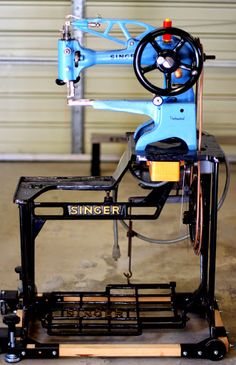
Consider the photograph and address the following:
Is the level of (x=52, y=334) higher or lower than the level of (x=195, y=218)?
lower

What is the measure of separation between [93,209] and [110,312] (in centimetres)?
56

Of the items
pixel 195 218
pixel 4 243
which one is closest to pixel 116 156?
pixel 4 243

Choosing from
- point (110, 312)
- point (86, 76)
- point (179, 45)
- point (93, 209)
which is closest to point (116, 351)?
point (110, 312)

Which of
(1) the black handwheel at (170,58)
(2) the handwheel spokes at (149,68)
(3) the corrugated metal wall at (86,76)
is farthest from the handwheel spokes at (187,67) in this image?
(3) the corrugated metal wall at (86,76)

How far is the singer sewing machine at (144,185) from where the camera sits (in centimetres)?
292

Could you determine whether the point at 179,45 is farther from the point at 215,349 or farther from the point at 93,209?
the point at 215,349

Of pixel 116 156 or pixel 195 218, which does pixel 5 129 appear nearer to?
pixel 116 156

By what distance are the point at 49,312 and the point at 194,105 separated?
47.0 inches

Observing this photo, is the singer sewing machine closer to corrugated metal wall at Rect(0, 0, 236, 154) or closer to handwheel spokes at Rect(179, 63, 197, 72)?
handwheel spokes at Rect(179, 63, 197, 72)

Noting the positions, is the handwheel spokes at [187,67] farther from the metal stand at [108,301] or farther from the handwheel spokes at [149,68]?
the metal stand at [108,301]

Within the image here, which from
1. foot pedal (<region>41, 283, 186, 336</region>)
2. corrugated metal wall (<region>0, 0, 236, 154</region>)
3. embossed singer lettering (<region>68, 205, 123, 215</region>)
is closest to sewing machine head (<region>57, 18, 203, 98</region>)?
embossed singer lettering (<region>68, 205, 123, 215</region>)

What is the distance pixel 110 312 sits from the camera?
3.25 meters

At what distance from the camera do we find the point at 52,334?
312 cm

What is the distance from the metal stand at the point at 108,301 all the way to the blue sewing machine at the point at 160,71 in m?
0.10
